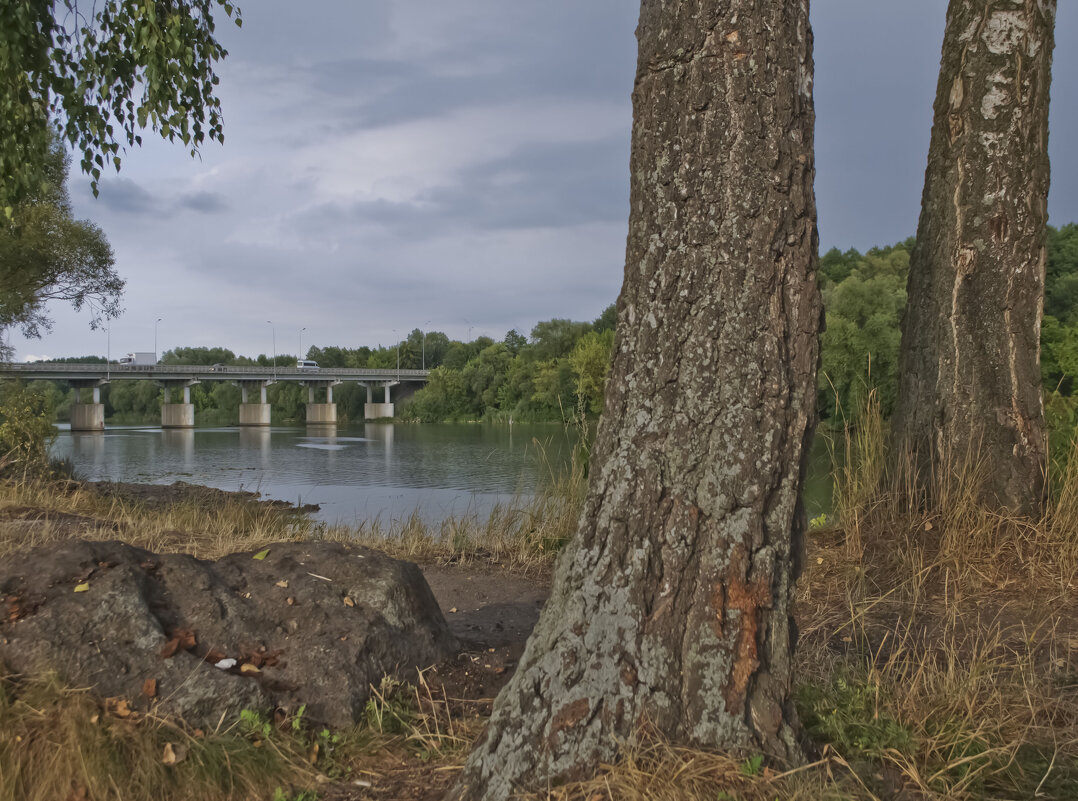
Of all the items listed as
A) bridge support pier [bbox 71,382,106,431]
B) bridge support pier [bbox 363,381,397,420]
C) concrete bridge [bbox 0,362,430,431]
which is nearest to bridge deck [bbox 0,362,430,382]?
concrete bridge [bbox 0,362,430,431]

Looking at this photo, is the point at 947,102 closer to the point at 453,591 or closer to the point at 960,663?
the point at 960,663

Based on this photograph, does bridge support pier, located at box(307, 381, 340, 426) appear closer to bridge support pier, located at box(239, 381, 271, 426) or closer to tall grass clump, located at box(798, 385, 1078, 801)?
bridge support pier, located at box(239, 381, 271, 426)

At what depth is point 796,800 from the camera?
1.89 meters

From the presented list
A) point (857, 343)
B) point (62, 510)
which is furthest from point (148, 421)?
point (62, 510)

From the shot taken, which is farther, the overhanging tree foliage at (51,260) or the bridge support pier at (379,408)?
the bridge support pier at (379,408)

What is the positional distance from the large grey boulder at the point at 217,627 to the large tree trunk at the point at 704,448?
0.81 m

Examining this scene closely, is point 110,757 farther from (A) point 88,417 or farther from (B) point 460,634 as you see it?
(A) point 88,417

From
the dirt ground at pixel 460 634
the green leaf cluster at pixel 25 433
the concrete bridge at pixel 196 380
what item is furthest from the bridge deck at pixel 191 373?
the dirt ground at pixel 460 634

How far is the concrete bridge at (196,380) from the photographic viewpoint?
62656mm

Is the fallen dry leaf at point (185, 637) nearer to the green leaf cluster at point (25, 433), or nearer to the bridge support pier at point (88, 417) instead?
the green leaf cluster at point (25, 433)

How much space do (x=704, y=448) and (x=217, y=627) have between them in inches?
70.0

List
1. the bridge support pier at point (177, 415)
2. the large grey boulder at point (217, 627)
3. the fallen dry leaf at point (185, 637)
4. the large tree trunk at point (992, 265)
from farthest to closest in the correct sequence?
the bridge support pier at point (177, 415) → the large tree trunk at point (992, 265) → the fallen dry leaf at point (185, 637) → the large grey boulder at point (217, 627)

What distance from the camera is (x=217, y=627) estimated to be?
9.05 feet

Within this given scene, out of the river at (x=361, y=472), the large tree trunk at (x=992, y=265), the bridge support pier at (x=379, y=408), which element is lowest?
the river at (x=361, y=472)
